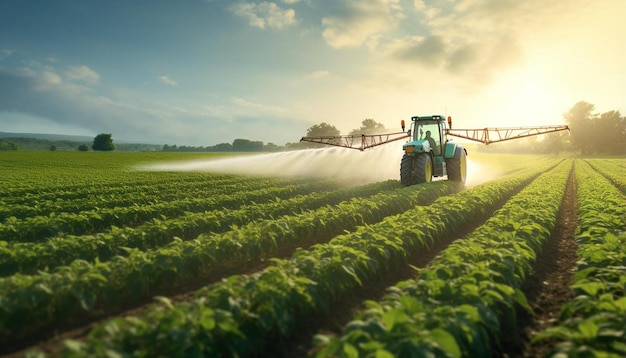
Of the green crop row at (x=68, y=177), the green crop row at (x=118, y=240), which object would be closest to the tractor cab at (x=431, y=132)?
the green crop row at (x=118, y=240)

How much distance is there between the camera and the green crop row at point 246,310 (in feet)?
10.7

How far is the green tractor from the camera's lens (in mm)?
17656

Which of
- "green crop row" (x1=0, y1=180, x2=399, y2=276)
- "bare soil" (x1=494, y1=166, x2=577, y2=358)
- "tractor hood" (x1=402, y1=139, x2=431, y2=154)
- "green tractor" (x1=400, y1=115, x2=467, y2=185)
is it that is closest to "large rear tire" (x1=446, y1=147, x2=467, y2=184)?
"green tractor" (x1=400, y1=115, x2=467, y2=185)

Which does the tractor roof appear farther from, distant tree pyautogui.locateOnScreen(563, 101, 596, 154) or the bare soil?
distant tree pyautogui.locateOnScreen(563, 101, 596, 154)

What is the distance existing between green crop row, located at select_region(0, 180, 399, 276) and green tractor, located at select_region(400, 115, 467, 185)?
605 cm

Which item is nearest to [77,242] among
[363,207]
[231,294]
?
[231,294]

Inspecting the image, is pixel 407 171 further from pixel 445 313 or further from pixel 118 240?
pixel 445 313

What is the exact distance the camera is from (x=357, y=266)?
5836mm

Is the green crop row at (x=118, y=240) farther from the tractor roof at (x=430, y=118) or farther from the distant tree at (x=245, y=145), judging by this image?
the distant tree at (x=245, y=145)

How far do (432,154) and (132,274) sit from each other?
53.2 feet

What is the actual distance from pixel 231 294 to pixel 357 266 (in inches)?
91.2

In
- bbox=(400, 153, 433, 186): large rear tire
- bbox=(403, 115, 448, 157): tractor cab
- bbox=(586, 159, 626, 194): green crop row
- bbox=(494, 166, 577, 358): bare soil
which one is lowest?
bbox=(494, 166, 577, 358): bare soil

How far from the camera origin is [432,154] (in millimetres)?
18922

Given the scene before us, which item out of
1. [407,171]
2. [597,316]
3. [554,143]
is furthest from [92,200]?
[554,143]
